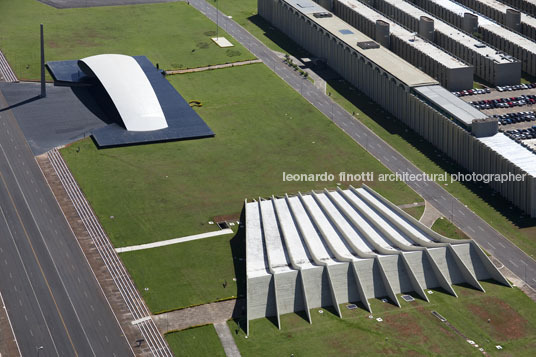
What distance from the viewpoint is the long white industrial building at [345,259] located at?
166250 millimetres

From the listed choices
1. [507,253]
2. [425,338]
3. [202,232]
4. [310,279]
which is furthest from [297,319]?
[507,253]

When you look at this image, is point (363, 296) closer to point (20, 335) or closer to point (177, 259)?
point (177, 259)

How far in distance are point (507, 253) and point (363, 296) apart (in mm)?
39889

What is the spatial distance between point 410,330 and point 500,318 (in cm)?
1853

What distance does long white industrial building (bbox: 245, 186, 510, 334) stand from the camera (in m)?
166

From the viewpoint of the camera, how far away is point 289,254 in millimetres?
173750

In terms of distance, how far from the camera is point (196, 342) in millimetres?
157250

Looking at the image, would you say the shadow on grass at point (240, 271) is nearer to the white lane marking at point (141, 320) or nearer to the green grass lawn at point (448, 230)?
the white lane marking at point (141, 320)

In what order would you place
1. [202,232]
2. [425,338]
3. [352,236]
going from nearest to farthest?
[425,338] → [352,236] → [202,232]

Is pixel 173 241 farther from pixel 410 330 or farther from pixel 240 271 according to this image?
pixel 410 330

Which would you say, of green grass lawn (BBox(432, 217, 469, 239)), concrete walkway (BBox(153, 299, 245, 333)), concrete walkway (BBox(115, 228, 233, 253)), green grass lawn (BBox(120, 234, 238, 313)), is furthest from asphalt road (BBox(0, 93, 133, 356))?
green grass lawn (BBox(432, 217, 469, 239))

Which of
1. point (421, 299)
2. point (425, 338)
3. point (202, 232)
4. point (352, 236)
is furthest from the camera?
point (202, 232)

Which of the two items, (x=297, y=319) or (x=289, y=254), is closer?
(x=297, y=319)

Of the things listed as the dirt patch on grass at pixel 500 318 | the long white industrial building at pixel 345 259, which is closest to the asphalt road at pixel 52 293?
the long white industrial building at pixel 345 259
